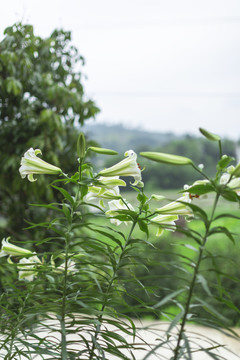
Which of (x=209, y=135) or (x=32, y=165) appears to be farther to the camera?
(x=32, y=165)

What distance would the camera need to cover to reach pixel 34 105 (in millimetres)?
2178

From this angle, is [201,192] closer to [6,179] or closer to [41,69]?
[6,179]

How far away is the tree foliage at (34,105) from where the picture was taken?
6.35ft

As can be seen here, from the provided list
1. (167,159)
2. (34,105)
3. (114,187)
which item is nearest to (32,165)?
(114,187)

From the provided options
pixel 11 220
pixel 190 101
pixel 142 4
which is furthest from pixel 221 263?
pixel 190 101

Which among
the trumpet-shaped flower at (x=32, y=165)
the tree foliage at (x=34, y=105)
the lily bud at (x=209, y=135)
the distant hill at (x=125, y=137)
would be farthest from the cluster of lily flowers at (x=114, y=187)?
the distant hill at (x=125, y=137)

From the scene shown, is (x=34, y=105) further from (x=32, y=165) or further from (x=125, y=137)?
(x=125, y=137)

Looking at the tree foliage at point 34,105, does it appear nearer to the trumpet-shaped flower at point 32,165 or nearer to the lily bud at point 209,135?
the trumpet-shaped flower at point 32,165

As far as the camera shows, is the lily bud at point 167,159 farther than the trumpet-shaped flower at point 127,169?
No

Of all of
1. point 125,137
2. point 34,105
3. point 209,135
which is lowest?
point 125,137

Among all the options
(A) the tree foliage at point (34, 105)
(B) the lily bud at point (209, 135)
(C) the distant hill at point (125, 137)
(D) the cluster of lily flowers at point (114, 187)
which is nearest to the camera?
(B) the lily bud at point (209, 135)

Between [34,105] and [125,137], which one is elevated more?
[34,105]

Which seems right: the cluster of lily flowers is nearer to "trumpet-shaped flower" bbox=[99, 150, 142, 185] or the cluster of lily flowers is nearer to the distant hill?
"trumpet-shaped flower" bbox=[99, 150, 142, 185]

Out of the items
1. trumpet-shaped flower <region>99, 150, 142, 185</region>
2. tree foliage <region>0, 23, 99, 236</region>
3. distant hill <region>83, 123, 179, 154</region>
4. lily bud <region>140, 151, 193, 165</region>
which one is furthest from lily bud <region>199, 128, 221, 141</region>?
distant hill <region>83, 123, 179, 154</region>
